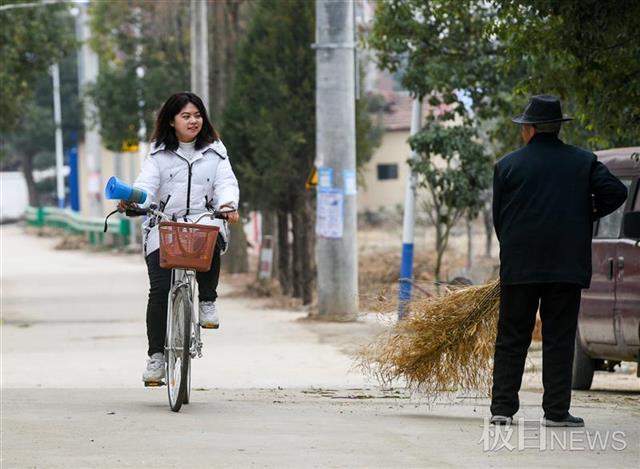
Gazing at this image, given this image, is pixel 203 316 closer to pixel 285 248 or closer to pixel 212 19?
pixel 285 248

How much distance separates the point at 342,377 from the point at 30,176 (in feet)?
230

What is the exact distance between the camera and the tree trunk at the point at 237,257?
3200 cm

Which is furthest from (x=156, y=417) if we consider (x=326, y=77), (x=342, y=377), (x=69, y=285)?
(x=69, y=285)

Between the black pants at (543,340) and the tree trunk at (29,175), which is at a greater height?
the black pants at (543,340)

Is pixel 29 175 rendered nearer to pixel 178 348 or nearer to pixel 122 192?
pixel 178 348

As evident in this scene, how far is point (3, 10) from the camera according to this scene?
2489cm

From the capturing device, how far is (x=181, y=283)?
920 cm

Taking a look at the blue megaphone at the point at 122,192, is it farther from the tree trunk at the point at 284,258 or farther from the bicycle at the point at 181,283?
the tree trunk at the point at 284,258

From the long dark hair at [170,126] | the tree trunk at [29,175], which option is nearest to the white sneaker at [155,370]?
the long dark hair at [170,126]

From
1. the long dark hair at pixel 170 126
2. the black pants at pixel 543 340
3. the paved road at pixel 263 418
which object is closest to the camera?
the paved road at pixel 263 418

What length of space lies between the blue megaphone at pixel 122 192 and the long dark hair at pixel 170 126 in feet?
1.84

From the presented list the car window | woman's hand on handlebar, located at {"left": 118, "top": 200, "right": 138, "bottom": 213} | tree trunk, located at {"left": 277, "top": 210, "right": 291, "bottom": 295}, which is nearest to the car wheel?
the car window

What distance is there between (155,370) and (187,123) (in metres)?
1.54
